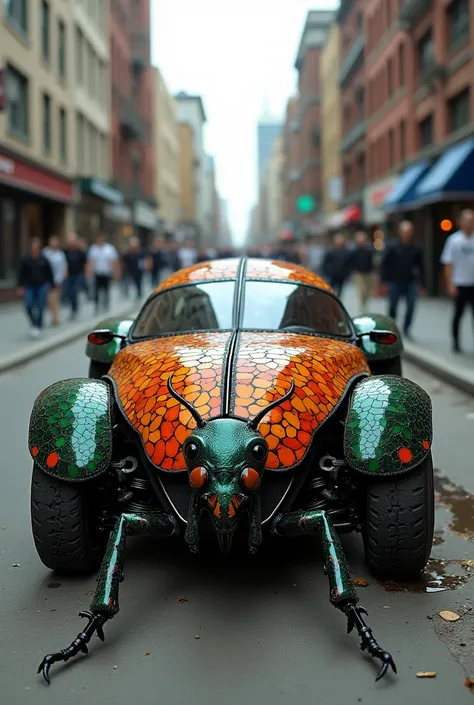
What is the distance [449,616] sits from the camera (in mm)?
3727

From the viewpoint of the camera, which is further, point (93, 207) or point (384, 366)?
point (93, 207)

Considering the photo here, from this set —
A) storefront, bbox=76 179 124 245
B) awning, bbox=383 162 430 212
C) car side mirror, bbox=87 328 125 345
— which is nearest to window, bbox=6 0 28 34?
storefront, bbox=76 179 124 245

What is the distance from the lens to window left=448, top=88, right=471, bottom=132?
26.0 meters

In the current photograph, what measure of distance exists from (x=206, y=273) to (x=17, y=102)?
24323mm

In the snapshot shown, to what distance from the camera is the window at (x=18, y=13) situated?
26858mm

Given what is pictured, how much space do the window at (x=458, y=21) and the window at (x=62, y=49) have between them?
48.9ft

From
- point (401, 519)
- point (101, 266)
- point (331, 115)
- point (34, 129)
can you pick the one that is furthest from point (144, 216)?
point (401, 519)

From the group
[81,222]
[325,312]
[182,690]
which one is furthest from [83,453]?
[81,222]

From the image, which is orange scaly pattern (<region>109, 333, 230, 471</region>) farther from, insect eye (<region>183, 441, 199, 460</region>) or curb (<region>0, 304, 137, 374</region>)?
curb (<region>0, 304, 137, 374</region>)

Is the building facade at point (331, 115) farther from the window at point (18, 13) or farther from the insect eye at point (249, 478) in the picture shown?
the insect eye at point (249, 478)

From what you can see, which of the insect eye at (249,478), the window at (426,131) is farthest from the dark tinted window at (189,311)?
the window at (426,131)

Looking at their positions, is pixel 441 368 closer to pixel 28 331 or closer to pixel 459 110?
pixel 28 331

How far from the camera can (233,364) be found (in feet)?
14.6

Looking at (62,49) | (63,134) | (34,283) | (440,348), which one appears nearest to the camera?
(440,348)
